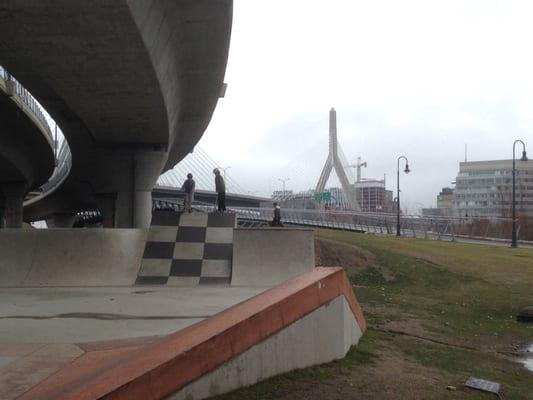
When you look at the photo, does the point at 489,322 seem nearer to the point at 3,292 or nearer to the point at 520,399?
the point at 520,399

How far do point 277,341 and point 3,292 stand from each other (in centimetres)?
794

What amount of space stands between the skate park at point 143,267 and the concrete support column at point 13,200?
1979cm

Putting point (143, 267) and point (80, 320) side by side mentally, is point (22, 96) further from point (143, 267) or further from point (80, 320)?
point (80, 320)

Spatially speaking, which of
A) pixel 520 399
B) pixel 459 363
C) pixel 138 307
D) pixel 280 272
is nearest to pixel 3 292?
pixel 138 307

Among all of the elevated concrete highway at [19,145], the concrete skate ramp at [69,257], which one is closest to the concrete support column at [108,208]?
the elevated concrete highway at [19,145]

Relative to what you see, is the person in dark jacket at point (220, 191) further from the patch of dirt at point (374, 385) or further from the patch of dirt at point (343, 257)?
the patch of dirt at point (374, 385)

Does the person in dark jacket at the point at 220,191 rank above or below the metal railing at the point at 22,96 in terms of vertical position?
below

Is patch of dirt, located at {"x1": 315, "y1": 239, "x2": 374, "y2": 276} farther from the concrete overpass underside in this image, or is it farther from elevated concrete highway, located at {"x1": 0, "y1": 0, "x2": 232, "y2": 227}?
the concrete overpass underside

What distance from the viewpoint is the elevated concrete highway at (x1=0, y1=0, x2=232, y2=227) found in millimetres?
9164

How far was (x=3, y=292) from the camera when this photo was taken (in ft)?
35.5

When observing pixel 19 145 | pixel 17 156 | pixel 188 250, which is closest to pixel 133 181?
pixel 19 145

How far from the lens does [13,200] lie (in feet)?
140

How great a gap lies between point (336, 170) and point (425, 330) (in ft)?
220

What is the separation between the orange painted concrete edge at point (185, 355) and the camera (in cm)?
369
